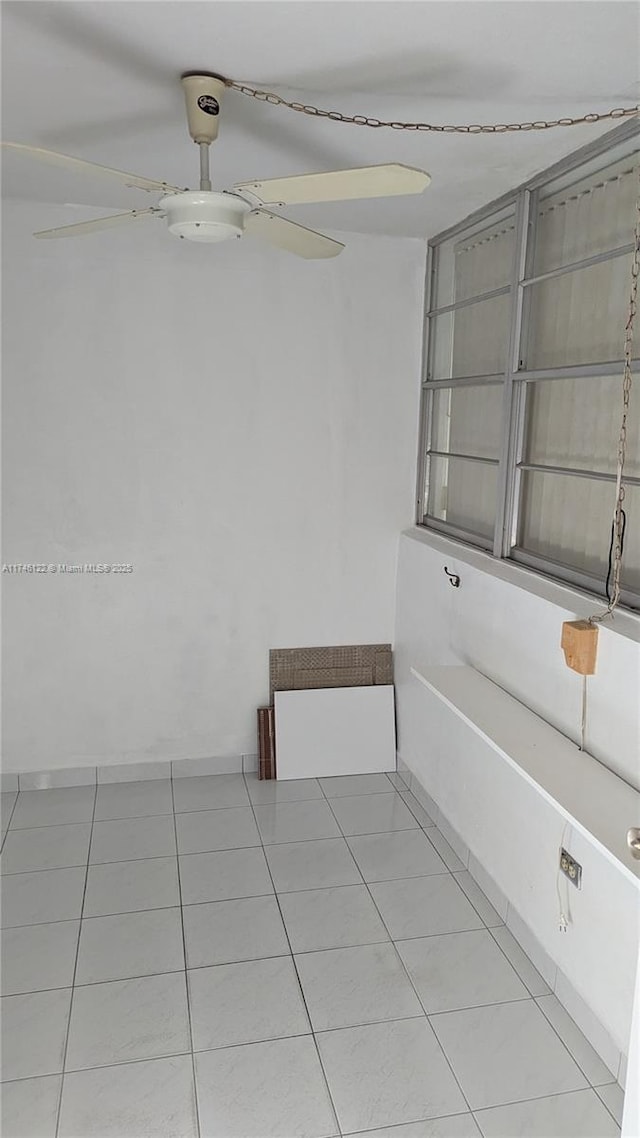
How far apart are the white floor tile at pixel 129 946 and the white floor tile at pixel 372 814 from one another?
2.95 ft

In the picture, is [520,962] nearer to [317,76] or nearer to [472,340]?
[472,340]

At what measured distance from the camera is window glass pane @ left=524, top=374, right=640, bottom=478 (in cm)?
231

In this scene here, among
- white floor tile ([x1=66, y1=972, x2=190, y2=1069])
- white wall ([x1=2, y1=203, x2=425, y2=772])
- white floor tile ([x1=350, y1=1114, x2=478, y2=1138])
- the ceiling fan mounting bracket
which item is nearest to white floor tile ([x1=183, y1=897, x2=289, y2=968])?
white floor tile ([x1=66, y1=972, x2=190, y2=1069])

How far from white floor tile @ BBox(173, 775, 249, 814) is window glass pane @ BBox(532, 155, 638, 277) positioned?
260 cm

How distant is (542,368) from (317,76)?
1.25m

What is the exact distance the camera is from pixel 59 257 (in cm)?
327

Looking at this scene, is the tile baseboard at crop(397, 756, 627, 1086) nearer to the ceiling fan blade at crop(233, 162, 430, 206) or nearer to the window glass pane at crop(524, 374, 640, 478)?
the window glass pane at crop(524, 374, 640, 478)

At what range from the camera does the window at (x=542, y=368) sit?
2311 millimetres

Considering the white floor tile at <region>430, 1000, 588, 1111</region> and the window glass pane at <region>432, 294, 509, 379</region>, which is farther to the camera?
the window glass pane at <region>432, 294, 509, 379</region>

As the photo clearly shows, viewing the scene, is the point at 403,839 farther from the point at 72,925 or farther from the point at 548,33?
the point at 548,33

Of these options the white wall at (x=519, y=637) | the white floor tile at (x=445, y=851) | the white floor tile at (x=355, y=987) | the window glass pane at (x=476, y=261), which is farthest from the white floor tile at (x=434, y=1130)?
the window glass pane at (x=476, y=261)

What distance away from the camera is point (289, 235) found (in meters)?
2.15

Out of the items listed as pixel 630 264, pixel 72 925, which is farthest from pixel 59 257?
pixel 72 925

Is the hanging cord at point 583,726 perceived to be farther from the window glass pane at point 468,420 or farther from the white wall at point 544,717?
the window glass pane at point 468,420
